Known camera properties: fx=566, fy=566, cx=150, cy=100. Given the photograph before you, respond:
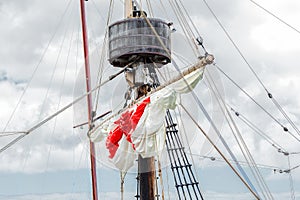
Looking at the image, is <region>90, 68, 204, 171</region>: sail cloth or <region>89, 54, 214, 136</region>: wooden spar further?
<region>90, 68, 204, 171</region>: sail cloth

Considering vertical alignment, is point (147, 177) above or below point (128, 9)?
below

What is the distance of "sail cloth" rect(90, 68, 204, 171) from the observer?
47.2 ft

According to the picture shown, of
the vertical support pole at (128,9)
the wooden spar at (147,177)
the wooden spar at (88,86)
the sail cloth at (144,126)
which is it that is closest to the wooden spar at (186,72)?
the sail cloth at (144,126)

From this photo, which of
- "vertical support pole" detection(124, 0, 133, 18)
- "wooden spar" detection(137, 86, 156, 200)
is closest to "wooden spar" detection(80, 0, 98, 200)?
"wooden spar" detection(137, 86, 156, 200)

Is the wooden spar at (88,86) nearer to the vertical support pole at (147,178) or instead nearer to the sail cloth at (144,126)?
the sail cloth at (144,126)

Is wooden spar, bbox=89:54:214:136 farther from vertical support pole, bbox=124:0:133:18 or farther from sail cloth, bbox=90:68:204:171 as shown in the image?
vertical support pole, bbox=124:0:133:18

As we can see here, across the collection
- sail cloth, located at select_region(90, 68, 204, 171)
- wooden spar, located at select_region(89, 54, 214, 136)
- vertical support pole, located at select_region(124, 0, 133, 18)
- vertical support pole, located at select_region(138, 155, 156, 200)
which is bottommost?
vertical support pole, located at select_region(138, 155, 156, 200)

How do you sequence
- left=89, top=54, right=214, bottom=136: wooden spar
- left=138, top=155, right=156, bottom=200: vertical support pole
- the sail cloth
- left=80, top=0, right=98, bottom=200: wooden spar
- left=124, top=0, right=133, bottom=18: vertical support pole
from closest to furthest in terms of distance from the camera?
left=89, top=54, right=214, bottom=136: wooden spar, the sail cloth, left=138, top=155, right=156, bottom=200: vertical support pole, left=80, top=0, right=98, bottom=200: wooden spar, left=124, top=0, right=133, bottom=18: vertical support pole

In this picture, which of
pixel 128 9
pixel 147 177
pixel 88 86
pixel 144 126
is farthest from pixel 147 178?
pixel 128 9

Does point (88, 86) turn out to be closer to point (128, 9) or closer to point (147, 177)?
point (128, 9)

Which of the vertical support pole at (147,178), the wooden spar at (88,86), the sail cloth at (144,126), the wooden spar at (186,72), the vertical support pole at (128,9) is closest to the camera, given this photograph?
the wooden spar at (186,72)

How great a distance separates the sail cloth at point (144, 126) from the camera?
14.4m

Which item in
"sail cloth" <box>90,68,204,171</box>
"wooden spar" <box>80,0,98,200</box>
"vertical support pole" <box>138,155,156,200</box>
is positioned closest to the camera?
"sail cloth" <box>90,68,204,171</box>

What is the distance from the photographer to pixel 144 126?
49.9 ft
